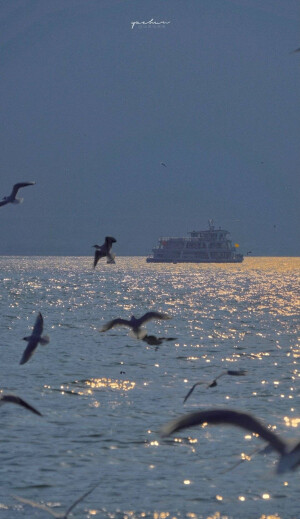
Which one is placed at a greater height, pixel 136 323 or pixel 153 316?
pixel 153 316

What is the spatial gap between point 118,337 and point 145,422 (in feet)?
102

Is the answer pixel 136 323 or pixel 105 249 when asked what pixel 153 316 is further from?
pixel 105 249

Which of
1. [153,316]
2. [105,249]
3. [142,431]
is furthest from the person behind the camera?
[142,431]

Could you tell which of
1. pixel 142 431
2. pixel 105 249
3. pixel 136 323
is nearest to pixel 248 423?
pixel 105 249

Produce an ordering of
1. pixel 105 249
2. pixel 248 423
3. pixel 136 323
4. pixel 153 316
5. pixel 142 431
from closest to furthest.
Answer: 1. pixel 248 423
2. pixel 153 316
3. pixel 105 249
4. pixel 136 323
5. pixel 142 431

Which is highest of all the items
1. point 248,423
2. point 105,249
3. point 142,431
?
point 105,249

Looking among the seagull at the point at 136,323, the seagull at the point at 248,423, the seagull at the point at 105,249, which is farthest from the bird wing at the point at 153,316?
the seagull at the point at 248,423

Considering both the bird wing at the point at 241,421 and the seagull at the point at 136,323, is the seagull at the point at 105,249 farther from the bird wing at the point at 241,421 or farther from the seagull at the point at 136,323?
the bird wing at the point at 241,421

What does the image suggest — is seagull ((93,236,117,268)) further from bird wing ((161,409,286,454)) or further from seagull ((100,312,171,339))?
bird wing ((161,409,286,454))

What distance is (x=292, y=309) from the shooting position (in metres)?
83.3

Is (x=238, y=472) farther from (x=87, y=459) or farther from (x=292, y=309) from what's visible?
(x=292, y=309)

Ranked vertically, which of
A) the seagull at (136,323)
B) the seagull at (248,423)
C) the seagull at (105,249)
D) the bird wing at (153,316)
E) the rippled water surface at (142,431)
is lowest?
the rippled water surface at (142,431)

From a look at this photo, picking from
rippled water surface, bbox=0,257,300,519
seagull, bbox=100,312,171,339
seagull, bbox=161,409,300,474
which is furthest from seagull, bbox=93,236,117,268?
seagull, bbox=161,409,300,474

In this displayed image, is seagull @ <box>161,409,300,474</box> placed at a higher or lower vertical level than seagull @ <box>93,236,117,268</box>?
lower
